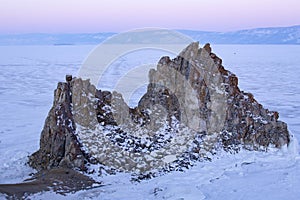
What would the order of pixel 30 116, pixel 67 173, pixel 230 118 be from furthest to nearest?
pixel 30 116 < pixel 230 118 < pixel 67 173

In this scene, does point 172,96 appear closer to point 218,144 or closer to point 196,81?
point 196,81

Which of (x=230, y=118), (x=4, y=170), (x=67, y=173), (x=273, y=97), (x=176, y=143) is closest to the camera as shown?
(x=67, y=173)

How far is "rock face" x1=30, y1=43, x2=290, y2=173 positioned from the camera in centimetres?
1117

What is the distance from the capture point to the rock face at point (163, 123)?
11172 mm

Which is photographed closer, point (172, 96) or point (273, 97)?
point (172, 96)

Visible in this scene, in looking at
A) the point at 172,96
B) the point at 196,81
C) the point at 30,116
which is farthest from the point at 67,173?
the point at 30,116

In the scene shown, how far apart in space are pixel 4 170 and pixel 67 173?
217 centimetres

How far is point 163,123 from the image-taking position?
12750 millimetres

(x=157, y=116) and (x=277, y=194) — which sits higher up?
(x=157, y=116)

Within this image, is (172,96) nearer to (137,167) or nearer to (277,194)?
(137,167)

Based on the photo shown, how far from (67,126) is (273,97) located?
1595 centimetres

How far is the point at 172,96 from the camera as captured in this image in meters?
13.3

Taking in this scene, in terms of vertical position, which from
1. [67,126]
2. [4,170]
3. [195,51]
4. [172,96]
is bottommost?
[4,170]

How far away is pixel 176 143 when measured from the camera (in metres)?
12.2
